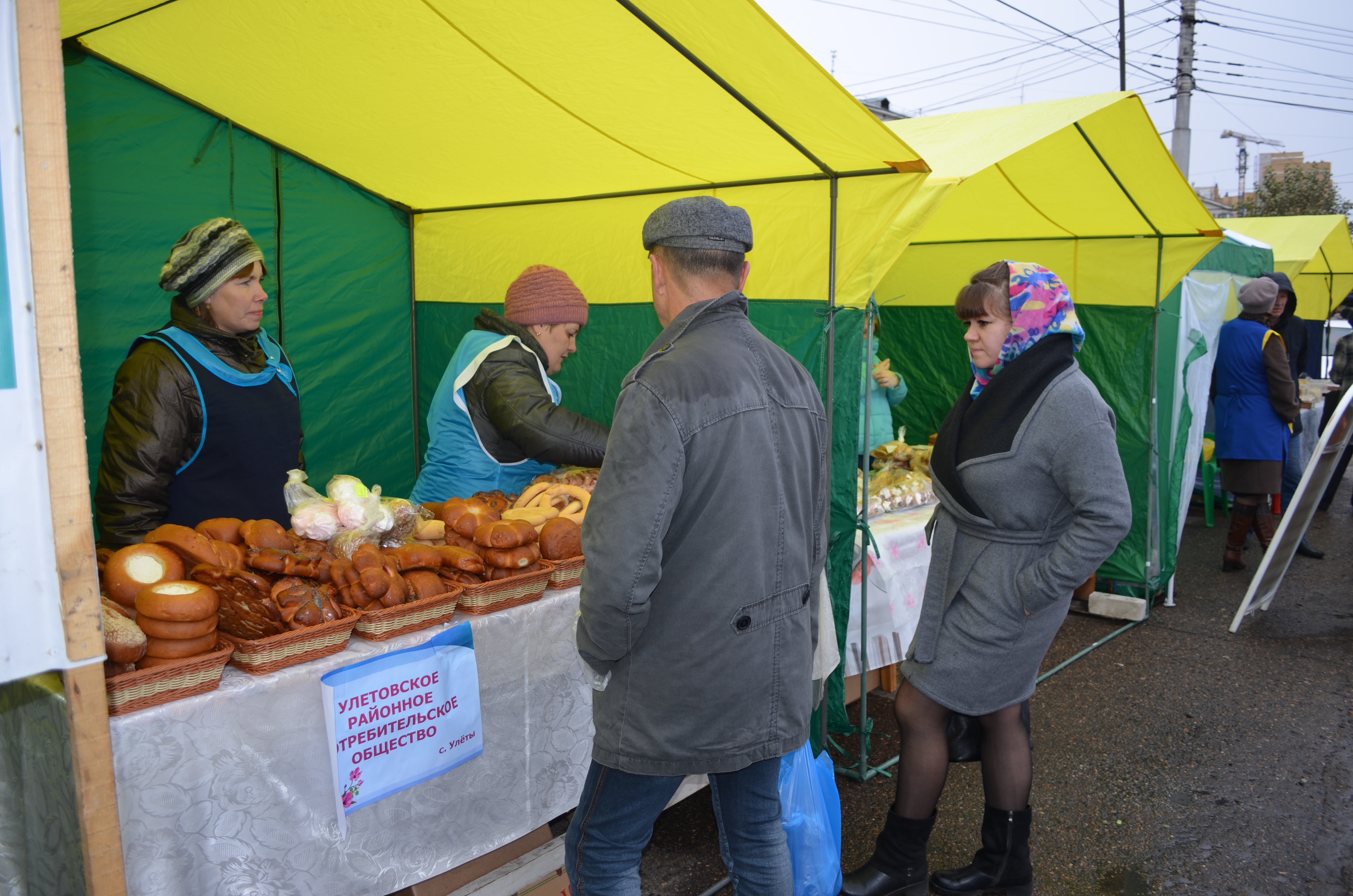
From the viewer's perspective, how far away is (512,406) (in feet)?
10.2

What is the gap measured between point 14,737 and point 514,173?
9.79ft

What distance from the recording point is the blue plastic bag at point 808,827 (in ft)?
7.16

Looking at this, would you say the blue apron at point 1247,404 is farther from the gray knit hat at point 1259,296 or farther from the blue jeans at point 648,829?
the blue jeans at point 648,829

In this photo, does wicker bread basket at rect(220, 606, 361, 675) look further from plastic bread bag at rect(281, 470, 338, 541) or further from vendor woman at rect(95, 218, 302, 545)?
vendor woman at rect(95, 218, 302, 545)

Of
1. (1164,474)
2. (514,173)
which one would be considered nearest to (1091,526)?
(514,173)

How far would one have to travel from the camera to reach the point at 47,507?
1.32 m

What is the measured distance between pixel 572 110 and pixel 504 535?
162 centimetres

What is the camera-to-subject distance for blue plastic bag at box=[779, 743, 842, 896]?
2184mm

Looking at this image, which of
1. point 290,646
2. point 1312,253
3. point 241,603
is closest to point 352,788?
point 290,646

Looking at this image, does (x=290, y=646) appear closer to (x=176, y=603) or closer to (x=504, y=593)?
(x=176, y=603)

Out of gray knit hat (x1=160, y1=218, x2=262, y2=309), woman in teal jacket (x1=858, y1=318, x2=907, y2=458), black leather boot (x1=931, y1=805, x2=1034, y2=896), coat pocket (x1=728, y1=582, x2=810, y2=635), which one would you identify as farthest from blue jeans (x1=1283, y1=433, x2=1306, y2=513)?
gray knit hat (x1=160, y1=218, x2=262, y2=309)

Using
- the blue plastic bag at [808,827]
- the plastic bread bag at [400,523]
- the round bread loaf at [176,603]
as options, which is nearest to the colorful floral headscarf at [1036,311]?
the blue plastic bag at [808,827]

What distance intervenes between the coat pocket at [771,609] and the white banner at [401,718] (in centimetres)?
88

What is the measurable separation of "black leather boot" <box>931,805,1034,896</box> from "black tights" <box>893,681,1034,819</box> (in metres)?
0.04
